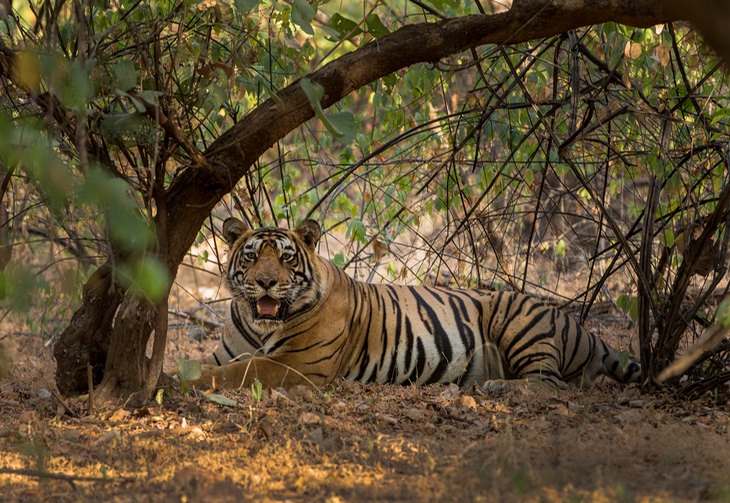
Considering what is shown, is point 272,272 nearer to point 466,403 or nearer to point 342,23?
point 466,403

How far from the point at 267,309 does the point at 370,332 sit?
2.75 feet

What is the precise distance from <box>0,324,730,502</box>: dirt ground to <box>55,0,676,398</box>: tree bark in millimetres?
273

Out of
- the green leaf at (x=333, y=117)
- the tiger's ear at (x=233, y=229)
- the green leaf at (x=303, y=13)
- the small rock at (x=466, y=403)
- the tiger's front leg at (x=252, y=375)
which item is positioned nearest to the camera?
the green leaf at (x=333, y=117)

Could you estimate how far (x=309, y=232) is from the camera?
19.7 feet

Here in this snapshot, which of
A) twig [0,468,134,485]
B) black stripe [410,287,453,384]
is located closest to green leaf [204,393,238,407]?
twig [0,468,134,485]

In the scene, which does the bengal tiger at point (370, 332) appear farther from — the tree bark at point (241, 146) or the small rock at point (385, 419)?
the small rock at point (385, 419)

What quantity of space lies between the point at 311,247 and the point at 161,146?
185 cm

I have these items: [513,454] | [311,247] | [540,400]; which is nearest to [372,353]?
[311,247]

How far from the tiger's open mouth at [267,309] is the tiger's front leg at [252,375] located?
290mm

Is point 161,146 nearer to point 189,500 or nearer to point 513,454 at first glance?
point 189,500

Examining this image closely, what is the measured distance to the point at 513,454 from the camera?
10.8 feet

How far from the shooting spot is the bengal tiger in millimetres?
5766

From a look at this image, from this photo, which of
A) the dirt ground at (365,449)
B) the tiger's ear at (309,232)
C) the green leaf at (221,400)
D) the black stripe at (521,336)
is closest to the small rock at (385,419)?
the dirt ground at (365,449)

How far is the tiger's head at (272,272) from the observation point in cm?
575
